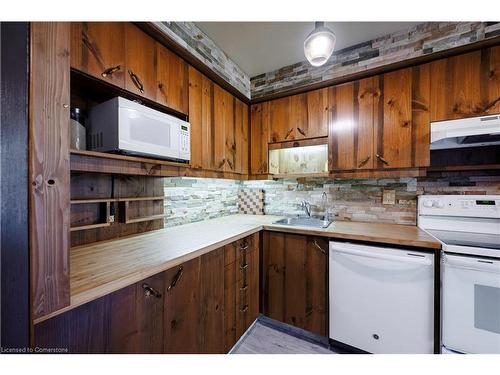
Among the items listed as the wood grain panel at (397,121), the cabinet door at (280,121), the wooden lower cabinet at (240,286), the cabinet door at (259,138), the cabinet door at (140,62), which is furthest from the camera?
the cabinet door at (259,138)

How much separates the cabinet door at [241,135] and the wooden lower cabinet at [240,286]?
74 centimetres

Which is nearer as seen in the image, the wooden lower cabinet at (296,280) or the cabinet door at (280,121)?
the wooden lower cabinet at (296,280)

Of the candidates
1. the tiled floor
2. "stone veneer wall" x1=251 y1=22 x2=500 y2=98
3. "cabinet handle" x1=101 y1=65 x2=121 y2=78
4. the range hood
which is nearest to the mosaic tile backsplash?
the range hood

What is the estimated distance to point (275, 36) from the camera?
1.65 meters

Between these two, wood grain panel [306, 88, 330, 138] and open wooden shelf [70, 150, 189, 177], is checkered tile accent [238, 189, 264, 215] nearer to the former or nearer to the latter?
wood grain panel [306, 88, 330, 138]

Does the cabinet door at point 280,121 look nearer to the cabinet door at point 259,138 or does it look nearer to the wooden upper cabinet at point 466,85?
the cabinet door at point 259,138

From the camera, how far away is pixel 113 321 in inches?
28.7

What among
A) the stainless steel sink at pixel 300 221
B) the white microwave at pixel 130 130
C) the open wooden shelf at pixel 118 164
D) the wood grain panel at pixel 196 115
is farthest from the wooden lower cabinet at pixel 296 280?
the white microwave at pixel 130 130

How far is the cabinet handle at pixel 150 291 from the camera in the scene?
32.9 inches

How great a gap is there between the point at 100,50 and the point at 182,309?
4.30 ft

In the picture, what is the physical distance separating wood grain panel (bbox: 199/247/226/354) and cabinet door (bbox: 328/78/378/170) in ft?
4.21

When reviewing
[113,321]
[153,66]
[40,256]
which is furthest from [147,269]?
[153,66]

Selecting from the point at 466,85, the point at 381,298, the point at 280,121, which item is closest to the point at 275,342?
the point at 381,298
